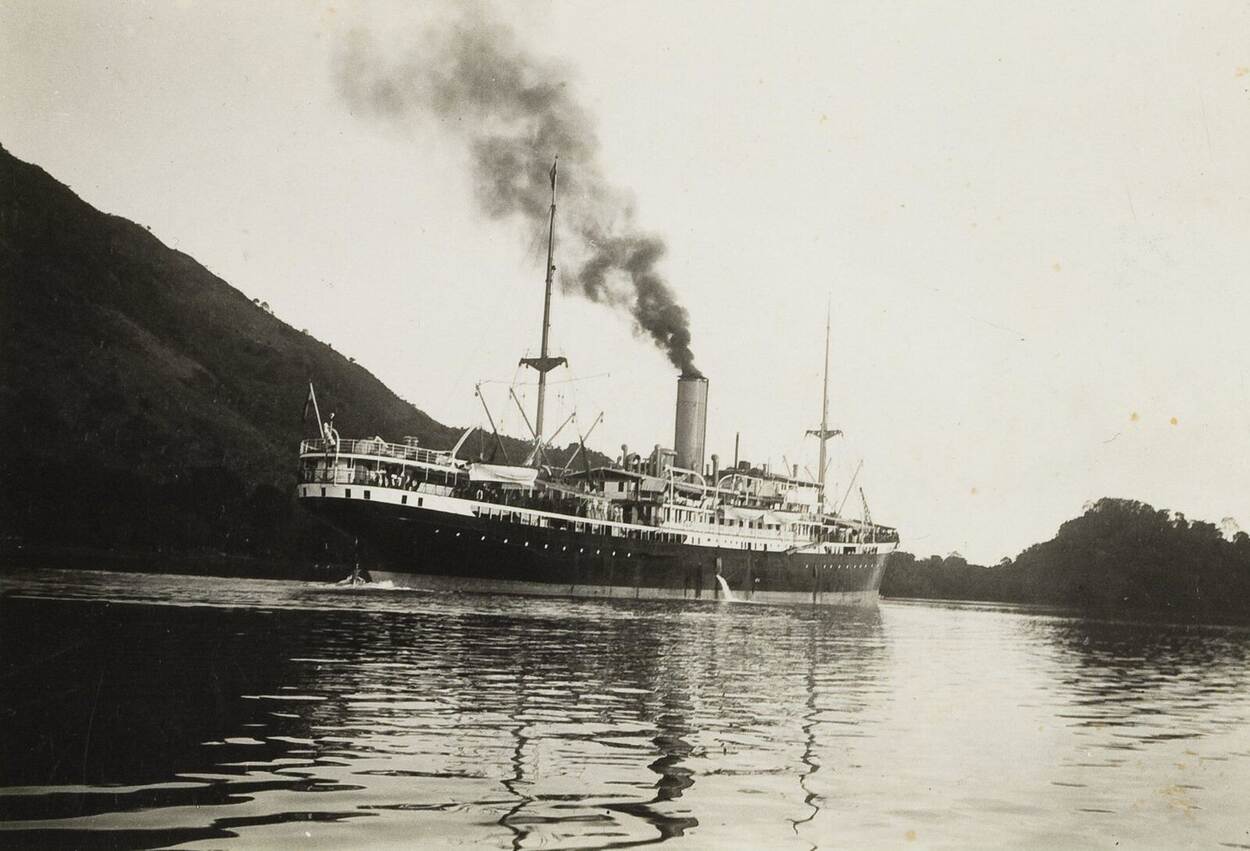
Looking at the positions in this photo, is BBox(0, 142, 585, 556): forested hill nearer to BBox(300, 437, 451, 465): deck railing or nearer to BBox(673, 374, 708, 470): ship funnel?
BBox(300, 437, 451, 465): deck railing

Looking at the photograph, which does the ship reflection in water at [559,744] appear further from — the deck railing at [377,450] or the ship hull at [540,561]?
the ship hull at [540,561]

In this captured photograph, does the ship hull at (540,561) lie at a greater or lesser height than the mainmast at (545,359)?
lesser

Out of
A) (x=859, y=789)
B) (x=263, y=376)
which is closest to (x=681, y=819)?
(x=859, y=789)

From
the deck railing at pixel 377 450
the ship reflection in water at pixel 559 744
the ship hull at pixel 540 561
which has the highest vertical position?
the deck railing at pixel 377 450

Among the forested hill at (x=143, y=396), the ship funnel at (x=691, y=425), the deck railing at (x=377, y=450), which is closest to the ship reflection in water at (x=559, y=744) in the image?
the deck railing at (x=377, y=450)

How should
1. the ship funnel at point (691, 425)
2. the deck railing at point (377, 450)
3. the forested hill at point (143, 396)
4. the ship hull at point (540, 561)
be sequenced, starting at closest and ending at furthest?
the deck railing at point (377, 450) → the ship hull at point (540, 561) → the ship funnel at point (691, 425) → the forested hill at point (143, 396)

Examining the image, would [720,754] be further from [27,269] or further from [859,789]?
[27,269]

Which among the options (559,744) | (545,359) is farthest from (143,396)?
(559,744)
